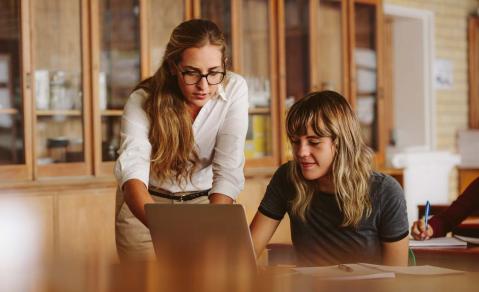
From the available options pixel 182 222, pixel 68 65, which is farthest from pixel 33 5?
pixel 182 222

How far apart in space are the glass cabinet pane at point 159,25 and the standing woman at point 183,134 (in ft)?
4.95

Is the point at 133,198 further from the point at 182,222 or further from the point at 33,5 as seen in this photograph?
the point at 33,5

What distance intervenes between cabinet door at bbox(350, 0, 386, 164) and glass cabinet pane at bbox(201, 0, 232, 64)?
1.11 metres

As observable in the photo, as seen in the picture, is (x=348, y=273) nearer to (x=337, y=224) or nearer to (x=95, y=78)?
(x=337, y=224)

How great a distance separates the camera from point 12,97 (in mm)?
3670

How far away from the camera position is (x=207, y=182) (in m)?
2.75

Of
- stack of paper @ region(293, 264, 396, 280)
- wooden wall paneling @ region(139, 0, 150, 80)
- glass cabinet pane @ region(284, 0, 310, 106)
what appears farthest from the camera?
glass cabinet pane @ region(284, 0, 310, 106)

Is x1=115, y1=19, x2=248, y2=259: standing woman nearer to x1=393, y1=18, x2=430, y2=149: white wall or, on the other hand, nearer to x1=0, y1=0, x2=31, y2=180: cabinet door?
x1=0, y1=0, x2=31, y2=180: cabinet door

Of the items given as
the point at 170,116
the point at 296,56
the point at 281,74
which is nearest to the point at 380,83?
the point at 296,56

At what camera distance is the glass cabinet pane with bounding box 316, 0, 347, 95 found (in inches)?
201

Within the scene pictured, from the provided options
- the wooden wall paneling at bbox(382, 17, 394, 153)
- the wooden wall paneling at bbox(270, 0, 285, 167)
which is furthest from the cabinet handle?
the wooden wall paneling at bbox(382, 17, 394, 153)

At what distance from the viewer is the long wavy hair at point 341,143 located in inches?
90.3

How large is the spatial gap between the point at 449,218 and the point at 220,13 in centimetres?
227

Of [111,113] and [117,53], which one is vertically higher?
[117,53]
